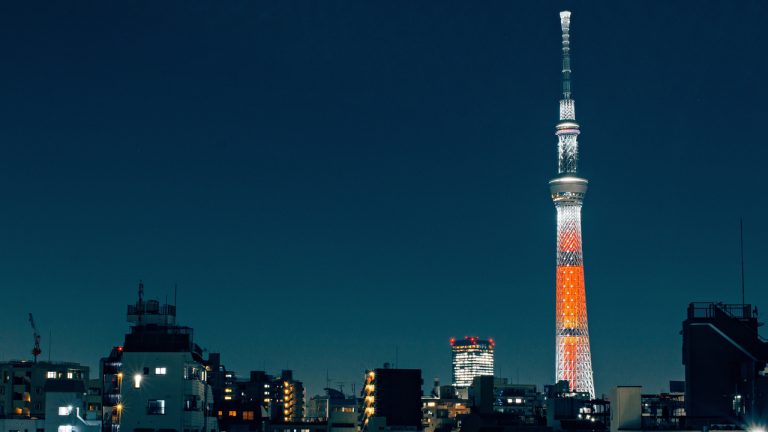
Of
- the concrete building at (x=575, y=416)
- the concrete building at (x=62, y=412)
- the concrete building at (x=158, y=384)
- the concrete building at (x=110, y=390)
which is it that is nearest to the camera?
the concrete building at (x=62, y=412)

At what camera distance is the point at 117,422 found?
73812 mm

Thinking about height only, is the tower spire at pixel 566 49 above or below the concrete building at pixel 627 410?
above

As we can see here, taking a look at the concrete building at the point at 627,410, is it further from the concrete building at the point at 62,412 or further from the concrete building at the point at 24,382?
the concrete building at the point at 24,382

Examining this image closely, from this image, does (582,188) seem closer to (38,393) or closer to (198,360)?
(38,393)

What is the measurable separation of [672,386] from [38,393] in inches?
3624

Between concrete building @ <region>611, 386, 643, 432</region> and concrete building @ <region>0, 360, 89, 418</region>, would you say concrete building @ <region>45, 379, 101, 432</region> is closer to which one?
concrete building @ <region>611, 386, 643, 432</region>

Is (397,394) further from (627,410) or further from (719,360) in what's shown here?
(627,410)

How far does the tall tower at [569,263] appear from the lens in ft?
636

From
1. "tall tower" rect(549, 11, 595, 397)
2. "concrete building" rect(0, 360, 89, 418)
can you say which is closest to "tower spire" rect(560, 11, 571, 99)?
"tall tower" rect(549, 11, 595, 397)

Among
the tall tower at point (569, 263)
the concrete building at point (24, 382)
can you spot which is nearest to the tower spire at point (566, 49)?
the tall tower at point (569, 263)

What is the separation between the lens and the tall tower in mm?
193875

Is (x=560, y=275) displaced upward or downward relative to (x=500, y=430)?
upward

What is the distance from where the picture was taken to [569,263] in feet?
639

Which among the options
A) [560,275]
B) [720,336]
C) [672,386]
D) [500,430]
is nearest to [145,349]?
[500,430]
